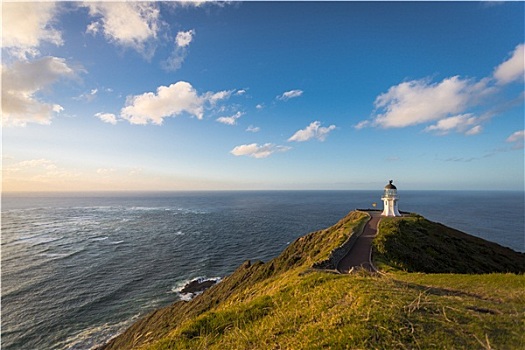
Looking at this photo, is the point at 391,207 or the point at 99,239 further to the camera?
the point at 99,239

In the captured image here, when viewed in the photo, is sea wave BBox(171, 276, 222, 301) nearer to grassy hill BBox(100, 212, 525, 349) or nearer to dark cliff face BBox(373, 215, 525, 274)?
dark cliff face BBox(373, 215, 525, 274)

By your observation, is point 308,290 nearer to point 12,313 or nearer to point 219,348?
point 219,348

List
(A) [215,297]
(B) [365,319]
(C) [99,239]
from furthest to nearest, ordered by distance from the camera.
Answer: (C) [99,239] → (A) [215,297] → (B) [365,319]

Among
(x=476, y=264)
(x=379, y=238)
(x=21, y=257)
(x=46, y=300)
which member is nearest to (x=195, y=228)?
(x=21, y=257)

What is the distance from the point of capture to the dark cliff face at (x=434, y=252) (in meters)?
21.9

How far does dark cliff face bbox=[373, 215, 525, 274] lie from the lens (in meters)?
21.9

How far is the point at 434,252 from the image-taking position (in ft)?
83.4

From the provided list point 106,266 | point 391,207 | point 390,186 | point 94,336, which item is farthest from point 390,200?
point 106,266

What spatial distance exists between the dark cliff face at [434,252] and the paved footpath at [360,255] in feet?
2.86

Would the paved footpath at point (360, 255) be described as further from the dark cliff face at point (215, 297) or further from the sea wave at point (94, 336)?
the sea wave at point (94, 336)

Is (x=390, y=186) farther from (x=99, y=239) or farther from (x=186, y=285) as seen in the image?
(x=99, y=239)

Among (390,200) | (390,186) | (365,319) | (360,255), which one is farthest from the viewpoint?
(390,186)

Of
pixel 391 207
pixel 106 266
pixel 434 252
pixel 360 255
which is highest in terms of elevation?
pixel 391 207

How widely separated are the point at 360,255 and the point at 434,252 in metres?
10.3
